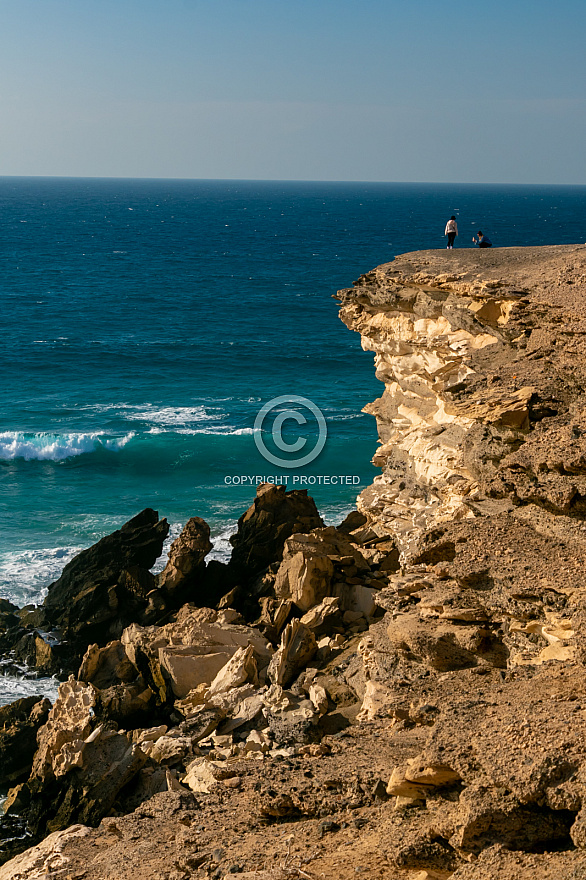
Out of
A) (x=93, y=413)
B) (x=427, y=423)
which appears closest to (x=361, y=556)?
(x=427, y=423)

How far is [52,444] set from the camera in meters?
33.4

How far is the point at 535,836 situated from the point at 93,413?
33035mm

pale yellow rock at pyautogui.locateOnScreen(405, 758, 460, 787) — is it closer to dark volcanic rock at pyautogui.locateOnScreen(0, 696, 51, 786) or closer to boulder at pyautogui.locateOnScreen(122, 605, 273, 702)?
boulder at pyautogui.locateOnScreen(122, 605, 273, 702)

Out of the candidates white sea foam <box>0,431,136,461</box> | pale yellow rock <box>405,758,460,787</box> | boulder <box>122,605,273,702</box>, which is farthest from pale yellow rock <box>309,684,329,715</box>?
white sea foam <box>0,431,136,461</box>

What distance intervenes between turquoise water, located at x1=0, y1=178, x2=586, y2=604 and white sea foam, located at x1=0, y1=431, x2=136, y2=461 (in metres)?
0.06

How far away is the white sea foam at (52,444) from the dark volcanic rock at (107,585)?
13.3 metres

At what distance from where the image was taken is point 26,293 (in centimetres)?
6706

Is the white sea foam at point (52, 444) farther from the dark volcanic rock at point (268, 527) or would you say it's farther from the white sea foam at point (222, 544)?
the dark volcanic rock at point (268, 527)

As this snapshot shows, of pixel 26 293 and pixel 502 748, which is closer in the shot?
pixel 502 748

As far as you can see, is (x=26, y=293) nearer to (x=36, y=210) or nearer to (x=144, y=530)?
(x=144, y=530)

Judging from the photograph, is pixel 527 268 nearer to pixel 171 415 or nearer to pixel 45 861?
pixel 45 861

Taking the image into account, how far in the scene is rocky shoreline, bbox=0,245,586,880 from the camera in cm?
723

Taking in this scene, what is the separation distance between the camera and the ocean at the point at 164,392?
2803 centimetres

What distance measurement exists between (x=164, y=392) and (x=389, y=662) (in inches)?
1248
